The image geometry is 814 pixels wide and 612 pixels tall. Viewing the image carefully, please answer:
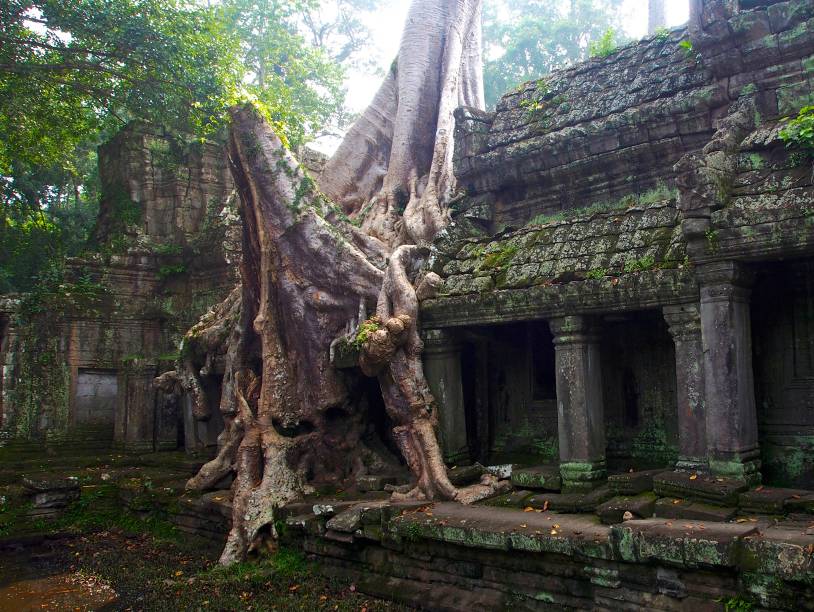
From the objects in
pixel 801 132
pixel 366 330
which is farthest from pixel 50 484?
pixel 801 132

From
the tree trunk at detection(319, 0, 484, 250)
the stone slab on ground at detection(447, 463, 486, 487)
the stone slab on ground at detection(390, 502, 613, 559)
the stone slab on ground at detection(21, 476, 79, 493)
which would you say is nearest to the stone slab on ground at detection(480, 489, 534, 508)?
the stone slab on ground at detection(390, 502, 613, 559)

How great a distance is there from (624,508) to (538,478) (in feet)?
4.66

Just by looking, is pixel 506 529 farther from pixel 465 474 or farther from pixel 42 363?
pixel 42 363

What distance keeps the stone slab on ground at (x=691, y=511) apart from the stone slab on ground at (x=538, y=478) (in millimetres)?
1328

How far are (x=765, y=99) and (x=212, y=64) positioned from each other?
10429 millimetres

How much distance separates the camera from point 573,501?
6473 millimetres

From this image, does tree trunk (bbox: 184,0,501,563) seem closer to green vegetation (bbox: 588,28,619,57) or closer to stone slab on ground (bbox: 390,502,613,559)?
stone slab on ground (bbox: 390,502,613,559)

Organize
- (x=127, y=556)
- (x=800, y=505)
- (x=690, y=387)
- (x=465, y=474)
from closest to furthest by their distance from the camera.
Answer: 1. (x=800, y=505)
2. (x=690, y=387)
3. (x=465, y=474)
4. (x=127, y=556)

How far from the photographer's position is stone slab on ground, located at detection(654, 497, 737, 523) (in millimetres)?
5402

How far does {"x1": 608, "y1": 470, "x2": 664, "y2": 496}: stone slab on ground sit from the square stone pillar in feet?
1.22

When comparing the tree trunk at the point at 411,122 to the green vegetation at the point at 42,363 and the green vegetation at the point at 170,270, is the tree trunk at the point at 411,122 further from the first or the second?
the green vegetation at the point at 42,363

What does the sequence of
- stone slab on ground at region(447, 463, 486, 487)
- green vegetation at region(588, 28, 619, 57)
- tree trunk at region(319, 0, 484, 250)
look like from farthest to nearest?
tree trunk at region(319, 0, 484, 250), green vegetation at region(588, 28, 619, 57), stone slab on ground at region(447, 463, 486, 487)

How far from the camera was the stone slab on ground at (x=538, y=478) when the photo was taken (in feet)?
23.1

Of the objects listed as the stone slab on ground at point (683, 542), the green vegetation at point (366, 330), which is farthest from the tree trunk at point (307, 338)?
the stone slab on ground at point (683, 542)
